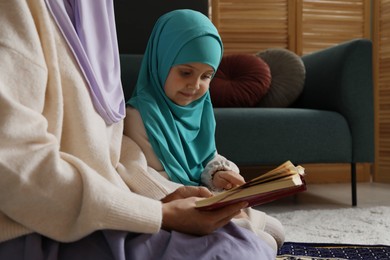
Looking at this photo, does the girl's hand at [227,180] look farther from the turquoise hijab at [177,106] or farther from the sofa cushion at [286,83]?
the sofa cushion at [286,83]

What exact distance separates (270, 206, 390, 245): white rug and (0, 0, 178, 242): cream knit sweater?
121cm

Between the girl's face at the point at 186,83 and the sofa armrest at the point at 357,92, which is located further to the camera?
the sofa armrest at the point at 357,92

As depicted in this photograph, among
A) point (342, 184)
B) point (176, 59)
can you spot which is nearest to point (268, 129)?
point (176, 59)

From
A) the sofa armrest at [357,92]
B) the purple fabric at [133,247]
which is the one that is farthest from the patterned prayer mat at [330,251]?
the sofa armrest at [357,92]

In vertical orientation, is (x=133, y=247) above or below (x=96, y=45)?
below

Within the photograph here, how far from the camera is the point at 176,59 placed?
140 cm

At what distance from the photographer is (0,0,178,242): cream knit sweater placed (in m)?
0.65

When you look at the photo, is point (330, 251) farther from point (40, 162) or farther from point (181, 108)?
point (40, 162)

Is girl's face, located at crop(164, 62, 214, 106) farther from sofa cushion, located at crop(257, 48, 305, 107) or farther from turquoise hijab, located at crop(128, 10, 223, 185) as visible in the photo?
sofa cushion, located at crop(257, 48, 305, 107)

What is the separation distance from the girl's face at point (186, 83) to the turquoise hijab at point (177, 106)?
2 cm

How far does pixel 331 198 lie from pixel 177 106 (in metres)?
1.77

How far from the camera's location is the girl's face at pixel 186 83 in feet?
4.55

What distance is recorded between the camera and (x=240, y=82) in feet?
9.27

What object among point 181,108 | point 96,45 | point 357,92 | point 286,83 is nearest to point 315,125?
point 357,92
